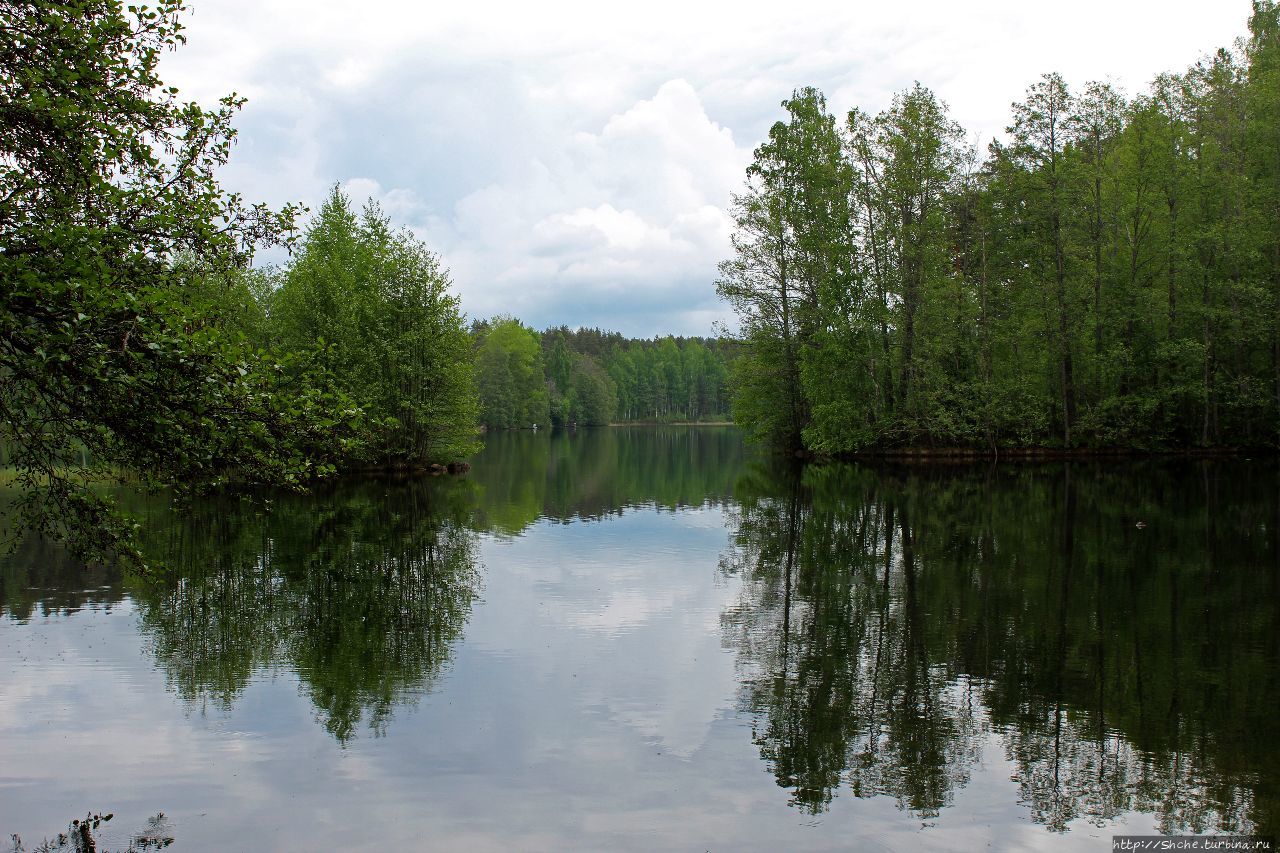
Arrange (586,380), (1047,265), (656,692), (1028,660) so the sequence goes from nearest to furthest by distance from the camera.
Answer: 1. (656,692)
2. (1028,660)
3. (1047,265)
4. (586,380)

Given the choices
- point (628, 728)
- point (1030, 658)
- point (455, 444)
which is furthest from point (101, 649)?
point (455, 444)

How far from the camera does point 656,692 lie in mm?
9109

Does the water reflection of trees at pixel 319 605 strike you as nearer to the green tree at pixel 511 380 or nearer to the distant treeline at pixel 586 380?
the distant treeline at pixel 586 380

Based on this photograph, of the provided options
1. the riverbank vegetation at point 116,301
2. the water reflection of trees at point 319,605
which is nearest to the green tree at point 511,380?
the water reflection of trees at point 319,605

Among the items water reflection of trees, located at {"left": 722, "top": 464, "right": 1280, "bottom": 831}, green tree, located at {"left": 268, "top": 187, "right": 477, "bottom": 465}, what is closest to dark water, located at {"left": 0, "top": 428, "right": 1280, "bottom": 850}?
water reflection of trees, located at {"left": 722, "top": 464, "right": 1280, "bottom": 831}

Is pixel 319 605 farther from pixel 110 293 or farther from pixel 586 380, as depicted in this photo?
pixel 586 380

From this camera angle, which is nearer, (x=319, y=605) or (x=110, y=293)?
Result: (x=110, y=293)

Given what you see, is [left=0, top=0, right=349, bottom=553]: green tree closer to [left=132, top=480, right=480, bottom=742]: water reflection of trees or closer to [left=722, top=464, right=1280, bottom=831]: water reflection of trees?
[left=132, top=480, right=480, bottom=742]: water reflection of trees

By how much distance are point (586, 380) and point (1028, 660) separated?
438 ft

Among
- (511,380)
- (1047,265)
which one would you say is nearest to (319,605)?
(1047,265)

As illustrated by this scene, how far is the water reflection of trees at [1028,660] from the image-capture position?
6.88 m

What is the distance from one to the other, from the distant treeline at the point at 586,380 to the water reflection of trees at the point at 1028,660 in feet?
213

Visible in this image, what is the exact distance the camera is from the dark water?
648 cm

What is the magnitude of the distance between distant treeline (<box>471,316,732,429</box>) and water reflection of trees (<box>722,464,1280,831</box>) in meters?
64.9
